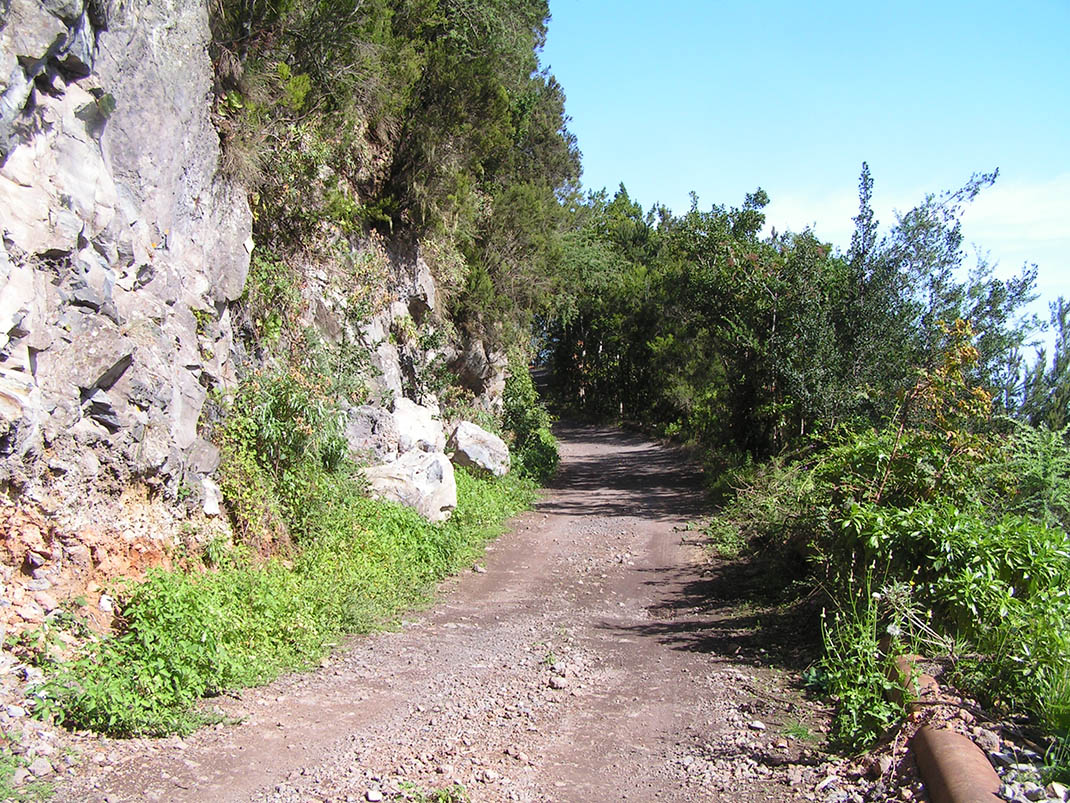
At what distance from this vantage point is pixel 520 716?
569 cm

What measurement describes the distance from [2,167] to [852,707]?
6.74 meters

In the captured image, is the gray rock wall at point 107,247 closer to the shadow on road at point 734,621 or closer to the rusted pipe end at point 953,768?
the shadow on road at point 734,621

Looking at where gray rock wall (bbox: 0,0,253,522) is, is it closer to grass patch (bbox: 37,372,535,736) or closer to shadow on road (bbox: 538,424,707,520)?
grass patch (bbox: 37,372,535,736)

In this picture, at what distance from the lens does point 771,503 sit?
→ 10812mm

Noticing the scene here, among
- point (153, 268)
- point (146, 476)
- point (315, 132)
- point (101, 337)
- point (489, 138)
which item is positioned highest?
point (489, 138)

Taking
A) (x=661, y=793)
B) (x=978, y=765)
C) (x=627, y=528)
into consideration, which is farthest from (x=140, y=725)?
(x=627, y=528)

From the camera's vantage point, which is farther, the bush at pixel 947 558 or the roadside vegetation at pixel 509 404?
the roadside vegetation at pixel 509 404

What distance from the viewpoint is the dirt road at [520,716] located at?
14.8ft

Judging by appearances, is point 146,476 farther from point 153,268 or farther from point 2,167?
point 2,167

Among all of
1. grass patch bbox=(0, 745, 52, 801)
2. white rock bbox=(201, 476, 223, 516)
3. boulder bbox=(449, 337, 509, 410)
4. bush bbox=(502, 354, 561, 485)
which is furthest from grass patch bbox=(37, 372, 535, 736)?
bush bbox=(502, 354, 561, 485)

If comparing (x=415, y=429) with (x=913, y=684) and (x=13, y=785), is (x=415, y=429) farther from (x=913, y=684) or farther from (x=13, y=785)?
(x=913, y=684)

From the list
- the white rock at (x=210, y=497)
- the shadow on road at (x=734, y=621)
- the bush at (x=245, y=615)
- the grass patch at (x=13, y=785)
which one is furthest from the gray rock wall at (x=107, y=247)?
the shadow on road at (x=734, y=621)

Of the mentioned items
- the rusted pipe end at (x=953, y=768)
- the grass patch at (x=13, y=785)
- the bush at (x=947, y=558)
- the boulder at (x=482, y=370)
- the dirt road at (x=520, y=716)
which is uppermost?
the boulder at (x=482, y=370)

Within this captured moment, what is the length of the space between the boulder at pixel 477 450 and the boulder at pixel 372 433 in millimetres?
3628
